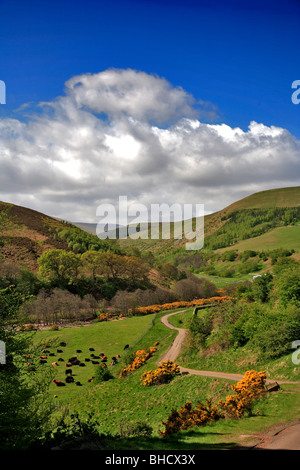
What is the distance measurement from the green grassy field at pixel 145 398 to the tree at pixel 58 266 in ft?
74.7

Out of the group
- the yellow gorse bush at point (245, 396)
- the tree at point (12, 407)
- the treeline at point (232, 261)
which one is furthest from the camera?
the treeline at point (232, 261)

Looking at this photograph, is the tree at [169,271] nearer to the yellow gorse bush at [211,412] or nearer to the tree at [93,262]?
the tree at [93,262]

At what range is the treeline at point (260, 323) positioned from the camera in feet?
81.1

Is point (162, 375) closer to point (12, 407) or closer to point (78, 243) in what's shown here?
point (12, 407)

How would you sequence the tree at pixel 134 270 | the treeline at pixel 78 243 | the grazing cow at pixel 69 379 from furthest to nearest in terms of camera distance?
the treeline at pixel 78 243
the tree at pixel 134 270
the grazing cow at pixel 69 379

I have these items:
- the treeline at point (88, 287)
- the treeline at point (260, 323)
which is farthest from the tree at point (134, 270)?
the treeline at point (260, 323)

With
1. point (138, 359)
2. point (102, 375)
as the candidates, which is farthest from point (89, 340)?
point (102, 375)

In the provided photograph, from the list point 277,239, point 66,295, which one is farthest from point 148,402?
point 277,239

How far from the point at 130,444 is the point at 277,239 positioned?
6325 inches

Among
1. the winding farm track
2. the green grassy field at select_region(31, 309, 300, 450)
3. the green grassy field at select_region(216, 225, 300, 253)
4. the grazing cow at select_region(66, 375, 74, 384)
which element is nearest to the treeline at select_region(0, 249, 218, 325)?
the green grassy field at select_region(31, 309, 300, 450)

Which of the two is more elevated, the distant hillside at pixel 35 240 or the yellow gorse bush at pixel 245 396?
the distant hillside at pixel 35 240

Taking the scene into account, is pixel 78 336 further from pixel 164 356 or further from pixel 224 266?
pixel 224 266

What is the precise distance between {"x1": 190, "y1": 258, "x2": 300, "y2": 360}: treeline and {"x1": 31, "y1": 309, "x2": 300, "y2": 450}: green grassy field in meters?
3.92

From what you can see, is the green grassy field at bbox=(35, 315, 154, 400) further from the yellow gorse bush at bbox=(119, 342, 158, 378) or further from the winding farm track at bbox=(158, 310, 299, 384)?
the winding farm track at bbox=(158, 310, 299, 384)
